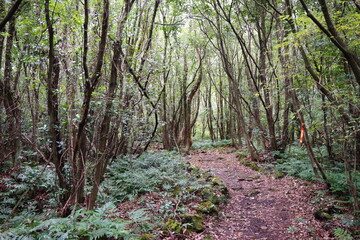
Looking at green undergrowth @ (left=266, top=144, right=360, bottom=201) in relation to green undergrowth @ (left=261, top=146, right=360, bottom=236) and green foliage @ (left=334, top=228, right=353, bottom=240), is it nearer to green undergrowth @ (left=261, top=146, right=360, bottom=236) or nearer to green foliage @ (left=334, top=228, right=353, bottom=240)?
green undergrowth @ (left=261, top=146, right=360, bottom=236)

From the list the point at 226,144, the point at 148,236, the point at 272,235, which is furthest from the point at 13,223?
the point at 226,144

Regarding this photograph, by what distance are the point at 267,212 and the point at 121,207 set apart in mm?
3943

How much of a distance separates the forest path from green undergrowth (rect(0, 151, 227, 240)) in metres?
0.48

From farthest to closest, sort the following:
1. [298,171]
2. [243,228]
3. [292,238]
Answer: [298,171] < [243,228] < [292,238]

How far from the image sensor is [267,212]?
5977mm

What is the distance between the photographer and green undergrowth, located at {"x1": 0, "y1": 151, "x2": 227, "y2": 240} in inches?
136

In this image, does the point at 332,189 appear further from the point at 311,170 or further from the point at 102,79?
the point at 102,79

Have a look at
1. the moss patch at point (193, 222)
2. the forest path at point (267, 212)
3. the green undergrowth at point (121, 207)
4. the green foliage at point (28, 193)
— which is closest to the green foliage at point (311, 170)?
the forest path at point (267, 212)

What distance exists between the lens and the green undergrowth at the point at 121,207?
11.3ft

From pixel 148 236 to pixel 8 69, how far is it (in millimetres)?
6579

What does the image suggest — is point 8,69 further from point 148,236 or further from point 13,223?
point 148,236

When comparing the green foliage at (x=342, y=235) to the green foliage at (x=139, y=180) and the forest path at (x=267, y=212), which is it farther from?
the green foliage at (x=139, y=180)

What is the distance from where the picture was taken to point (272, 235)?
480cm

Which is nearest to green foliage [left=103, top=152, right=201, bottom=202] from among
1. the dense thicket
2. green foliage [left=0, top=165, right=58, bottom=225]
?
the dense thicket
